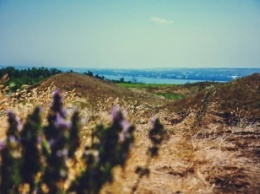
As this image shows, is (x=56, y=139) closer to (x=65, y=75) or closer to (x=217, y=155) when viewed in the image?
(x=217, y=155)

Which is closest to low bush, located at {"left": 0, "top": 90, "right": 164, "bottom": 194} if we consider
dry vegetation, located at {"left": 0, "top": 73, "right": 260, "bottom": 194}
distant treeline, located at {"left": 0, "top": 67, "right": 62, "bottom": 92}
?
dry vegetation, located at {"left": 0, "top": 73, "right": 260, "bottom": 194}

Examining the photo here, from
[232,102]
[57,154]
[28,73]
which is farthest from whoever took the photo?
[28,73]

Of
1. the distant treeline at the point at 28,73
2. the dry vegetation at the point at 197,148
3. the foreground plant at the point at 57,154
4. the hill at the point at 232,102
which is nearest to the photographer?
the foreground plant at the point at 57,154

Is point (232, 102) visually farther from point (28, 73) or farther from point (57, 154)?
point (28, 73)

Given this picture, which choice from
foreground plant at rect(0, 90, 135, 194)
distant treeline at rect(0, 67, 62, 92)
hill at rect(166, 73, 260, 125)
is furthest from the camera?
distant treeline at rect(0, 67, 62, 92)

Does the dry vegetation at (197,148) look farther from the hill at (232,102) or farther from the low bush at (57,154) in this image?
the low bush at (57,154)

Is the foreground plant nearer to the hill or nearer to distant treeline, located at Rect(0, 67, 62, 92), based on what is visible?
the hill

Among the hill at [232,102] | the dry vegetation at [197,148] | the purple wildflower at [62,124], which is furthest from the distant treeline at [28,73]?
the purple wildflower at [62,124]

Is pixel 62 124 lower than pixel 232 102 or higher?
higher

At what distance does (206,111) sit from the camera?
869 centimetres

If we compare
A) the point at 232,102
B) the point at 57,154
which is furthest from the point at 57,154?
the point at 232,102

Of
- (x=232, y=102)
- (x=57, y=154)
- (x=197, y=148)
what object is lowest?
(x=197, y=148)

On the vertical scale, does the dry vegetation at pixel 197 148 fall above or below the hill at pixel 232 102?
below

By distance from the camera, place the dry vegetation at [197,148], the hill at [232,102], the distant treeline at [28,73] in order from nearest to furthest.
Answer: the dry vegetation at [197,148] < the hill at [232,102] < the distant treeline at [28,73]
